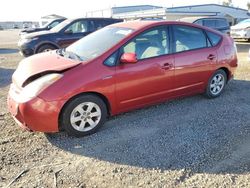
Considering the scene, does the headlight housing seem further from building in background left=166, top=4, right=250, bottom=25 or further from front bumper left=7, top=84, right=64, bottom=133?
building in background left=166, top=4, right=250, bottom=25

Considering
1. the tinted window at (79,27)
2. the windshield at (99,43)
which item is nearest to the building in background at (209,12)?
the tinted window at (79,27)

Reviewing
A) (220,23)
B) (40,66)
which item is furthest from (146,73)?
(220,23)

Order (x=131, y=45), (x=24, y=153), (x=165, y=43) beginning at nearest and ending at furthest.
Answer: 1. (x=24, y=153)
2. (x=131, y=45)
3. (x=165, y=43)

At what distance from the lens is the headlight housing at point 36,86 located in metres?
3.93

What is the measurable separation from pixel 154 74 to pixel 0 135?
2586mm

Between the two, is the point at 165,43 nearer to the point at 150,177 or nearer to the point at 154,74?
the point at 154,74

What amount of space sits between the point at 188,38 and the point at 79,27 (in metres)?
7.50

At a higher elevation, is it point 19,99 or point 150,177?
point 19,99

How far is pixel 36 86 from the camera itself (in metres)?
4.01

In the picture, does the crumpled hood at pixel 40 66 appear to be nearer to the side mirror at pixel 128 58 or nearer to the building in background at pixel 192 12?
the side mirror at pixel 128 58

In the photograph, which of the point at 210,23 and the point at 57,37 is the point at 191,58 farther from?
the point at 210,23

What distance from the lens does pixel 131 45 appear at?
4.68 meters

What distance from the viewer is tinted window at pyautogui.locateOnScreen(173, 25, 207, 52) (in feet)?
17.1

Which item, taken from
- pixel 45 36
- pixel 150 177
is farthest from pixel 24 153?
pixel 45 36
